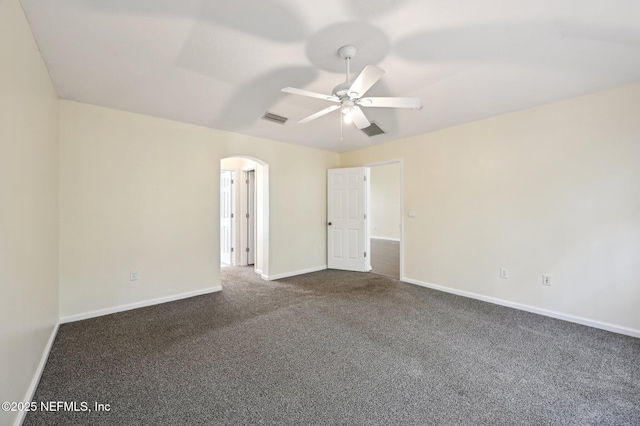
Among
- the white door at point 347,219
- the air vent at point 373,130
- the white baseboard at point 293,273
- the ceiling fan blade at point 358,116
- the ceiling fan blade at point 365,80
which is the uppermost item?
the air vent at point 373,130

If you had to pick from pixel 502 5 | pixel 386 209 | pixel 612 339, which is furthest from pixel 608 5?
pixel 386 209

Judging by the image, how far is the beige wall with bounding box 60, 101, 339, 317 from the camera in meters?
2.92

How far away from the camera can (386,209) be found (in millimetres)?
9641

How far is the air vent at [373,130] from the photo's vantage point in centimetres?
403

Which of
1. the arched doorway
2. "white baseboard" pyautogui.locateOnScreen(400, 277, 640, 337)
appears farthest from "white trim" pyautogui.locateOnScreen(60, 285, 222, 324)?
"white baseboard" pyautogui.locateOnScreen(400, 277, 640, 337)

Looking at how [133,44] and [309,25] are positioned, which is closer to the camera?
[309,25]

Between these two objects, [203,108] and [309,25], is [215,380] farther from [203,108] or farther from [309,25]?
[203,108]

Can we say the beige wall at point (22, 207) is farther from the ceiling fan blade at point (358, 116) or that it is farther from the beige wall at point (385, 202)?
the beige wall at point (385, 202)

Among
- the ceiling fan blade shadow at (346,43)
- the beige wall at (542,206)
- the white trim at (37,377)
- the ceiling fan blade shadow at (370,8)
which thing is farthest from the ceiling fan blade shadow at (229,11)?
the beige wall at (542,206)

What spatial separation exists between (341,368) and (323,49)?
2.70 meters

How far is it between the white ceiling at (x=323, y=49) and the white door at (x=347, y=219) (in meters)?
2.11

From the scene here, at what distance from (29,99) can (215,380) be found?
8.11 feet

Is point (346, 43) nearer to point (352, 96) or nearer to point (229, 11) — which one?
point (352, 96)

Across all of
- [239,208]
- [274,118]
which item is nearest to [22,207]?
[274,118]
